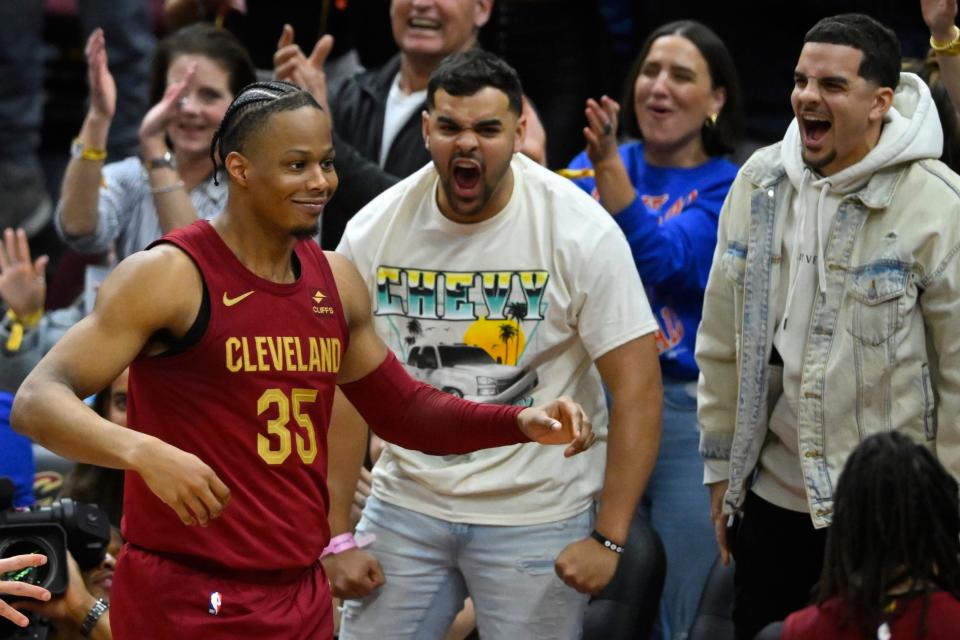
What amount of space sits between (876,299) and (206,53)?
2799 millimetres

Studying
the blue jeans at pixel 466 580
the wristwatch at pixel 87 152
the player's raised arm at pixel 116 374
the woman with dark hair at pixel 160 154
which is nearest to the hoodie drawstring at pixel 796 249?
the blue jeans at pixel 466 580

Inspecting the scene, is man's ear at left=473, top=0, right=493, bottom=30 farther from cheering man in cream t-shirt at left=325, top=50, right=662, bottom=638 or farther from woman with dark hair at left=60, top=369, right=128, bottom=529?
woman with dark hair at left=60, top=369, right=128, bottom=529

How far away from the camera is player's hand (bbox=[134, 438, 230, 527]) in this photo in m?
3.22

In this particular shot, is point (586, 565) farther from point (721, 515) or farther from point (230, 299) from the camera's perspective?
point (230, 299)

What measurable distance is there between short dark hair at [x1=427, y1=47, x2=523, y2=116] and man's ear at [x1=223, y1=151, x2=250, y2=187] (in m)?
0.98

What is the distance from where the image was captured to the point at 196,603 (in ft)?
12.0

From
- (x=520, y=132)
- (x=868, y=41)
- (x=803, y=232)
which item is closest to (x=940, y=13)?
(x=868, y=41)

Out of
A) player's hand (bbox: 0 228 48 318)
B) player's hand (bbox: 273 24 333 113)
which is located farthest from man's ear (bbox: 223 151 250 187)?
player's hand (bbox: 0 228 48 318)

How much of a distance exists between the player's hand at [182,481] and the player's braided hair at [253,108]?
836 mm

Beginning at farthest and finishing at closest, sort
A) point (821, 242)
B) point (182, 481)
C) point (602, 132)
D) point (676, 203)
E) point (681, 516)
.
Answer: point (676, 203) < point (681, 516) < point (602, 132) < point (821, 242) < point (182, 481)

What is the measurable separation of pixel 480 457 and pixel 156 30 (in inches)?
171

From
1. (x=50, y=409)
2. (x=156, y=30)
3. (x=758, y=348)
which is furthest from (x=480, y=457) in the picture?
(x=156, y=30)

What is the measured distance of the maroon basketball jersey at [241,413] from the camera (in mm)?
3641

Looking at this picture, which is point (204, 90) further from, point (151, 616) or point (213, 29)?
point (151, 616)
